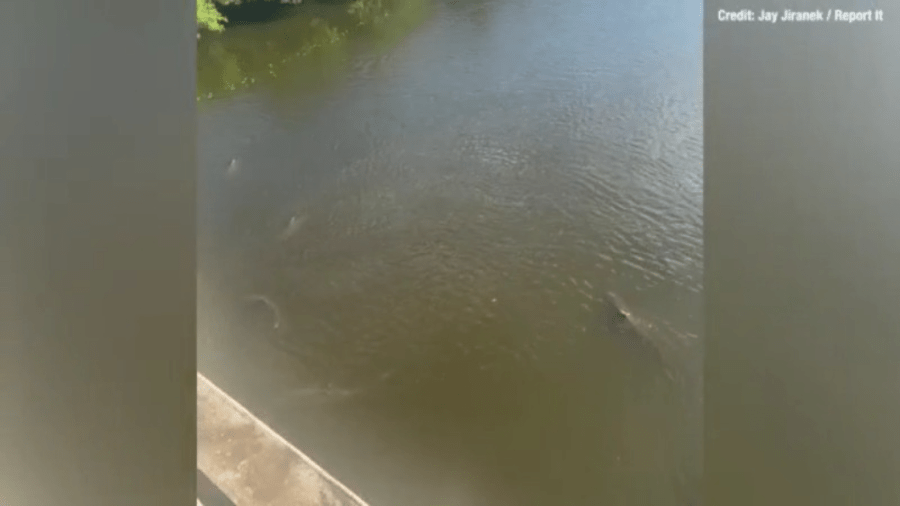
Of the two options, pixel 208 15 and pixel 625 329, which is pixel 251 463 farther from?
pixel 208 15

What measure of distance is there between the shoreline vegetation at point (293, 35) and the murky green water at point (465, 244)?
0.02m

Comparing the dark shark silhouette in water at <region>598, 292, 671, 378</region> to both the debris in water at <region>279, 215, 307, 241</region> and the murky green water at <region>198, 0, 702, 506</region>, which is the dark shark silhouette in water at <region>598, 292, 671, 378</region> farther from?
the debris in water at <region>279, 215, 307, 241</region>

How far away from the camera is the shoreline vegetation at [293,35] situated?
2.87 m

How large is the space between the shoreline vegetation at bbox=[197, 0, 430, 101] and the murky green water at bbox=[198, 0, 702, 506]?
0.7 inches

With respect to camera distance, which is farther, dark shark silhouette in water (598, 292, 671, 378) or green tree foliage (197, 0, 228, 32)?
green tree foliage (197, 0, 228, 32)

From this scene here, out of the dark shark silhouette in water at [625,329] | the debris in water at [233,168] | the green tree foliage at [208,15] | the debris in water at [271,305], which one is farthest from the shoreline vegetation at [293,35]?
the dark shark silhouette in water at [625,329]

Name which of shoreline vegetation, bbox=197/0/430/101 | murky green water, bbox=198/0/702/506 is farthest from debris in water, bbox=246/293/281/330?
shoreline vegetation, bbox=197/0/430/101

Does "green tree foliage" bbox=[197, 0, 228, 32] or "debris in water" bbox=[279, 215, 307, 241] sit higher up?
"green tree foliage" bbox=[197, 0, 228, 32]

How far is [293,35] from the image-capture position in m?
3.23

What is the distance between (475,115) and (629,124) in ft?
2.58

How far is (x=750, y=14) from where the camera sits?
172cm

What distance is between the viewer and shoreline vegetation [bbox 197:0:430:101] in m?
2.87

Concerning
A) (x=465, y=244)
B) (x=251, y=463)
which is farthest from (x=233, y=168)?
(x=251, y=463)

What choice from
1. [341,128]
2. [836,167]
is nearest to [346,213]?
[341,128]
